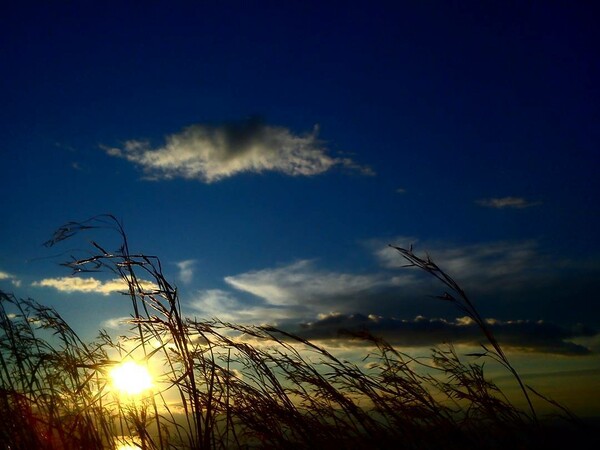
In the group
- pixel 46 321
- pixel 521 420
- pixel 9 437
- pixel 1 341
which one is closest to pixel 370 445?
pixel 521 420

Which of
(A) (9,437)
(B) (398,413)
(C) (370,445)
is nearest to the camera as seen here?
(C) (370,445)

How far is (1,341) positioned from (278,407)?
262cm

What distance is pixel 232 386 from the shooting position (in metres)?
3.42

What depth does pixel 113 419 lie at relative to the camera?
3904mm

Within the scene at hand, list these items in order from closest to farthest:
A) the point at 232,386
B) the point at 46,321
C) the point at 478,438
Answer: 1. the point at 478,438
2. the point at 232,386
3. the point at 46,321

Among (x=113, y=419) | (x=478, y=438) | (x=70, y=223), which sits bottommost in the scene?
(x=478, y=438)

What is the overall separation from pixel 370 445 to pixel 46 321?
9.50ft

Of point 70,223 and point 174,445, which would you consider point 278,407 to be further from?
point 70,223

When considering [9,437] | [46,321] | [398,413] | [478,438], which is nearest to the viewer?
[478,438]

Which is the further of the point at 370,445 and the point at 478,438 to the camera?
the point at 370,445

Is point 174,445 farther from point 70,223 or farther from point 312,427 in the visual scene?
point 70,223

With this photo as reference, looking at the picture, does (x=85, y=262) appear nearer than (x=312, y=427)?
Yes

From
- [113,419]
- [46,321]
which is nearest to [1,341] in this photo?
[46,321]

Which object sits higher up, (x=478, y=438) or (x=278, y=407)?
(x=278, y=407)
